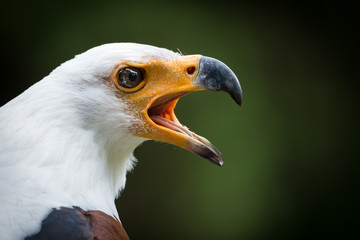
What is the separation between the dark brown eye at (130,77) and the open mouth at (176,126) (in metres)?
0.10

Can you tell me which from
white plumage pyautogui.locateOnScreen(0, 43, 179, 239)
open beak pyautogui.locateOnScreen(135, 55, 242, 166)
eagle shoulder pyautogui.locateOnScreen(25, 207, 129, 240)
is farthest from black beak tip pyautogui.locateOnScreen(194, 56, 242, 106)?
eagle shoulder pyautogui.locateOnScreen(25, 207, 129, 240)

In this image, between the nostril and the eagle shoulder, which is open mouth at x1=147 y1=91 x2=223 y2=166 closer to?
the nostril

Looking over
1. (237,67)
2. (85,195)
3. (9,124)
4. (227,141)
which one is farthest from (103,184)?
(237,67)

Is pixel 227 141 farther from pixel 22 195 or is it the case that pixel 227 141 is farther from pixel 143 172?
pixel 22 195

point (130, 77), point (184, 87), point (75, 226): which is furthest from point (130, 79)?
A: point (75, 226)

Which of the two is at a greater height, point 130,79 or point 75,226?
point 130,79

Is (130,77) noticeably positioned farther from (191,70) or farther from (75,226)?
(75,226)

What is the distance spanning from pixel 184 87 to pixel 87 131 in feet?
1.10

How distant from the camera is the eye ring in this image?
135 centimetres

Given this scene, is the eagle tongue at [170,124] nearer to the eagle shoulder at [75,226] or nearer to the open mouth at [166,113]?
the open mouth at [166,113]

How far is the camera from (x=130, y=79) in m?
1.37

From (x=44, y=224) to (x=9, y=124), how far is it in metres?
0.33

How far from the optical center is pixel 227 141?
143 inches

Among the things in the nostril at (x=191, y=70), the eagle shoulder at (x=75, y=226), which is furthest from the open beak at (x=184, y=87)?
the eagle shoulder at (x=75, y=226)
